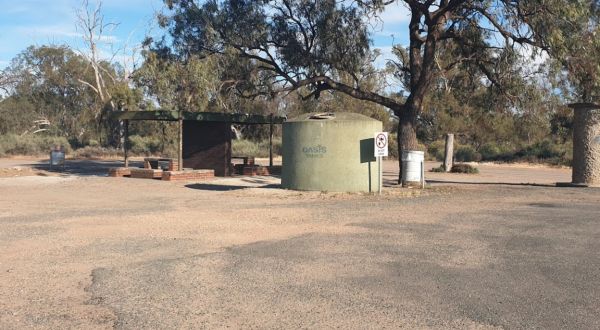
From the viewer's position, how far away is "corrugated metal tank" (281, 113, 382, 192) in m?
17.0

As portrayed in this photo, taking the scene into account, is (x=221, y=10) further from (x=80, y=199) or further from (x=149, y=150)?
(x=149, y=150)

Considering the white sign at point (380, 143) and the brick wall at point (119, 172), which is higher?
the white sign at point (380, 143)

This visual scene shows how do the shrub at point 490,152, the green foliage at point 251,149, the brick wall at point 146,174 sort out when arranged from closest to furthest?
the brick wall at point 146,174 → the shrub at point 490,152 → the green foliage at point 251,149

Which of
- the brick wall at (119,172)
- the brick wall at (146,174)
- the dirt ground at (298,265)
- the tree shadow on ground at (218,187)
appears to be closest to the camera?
the dirt ground at (298,265)

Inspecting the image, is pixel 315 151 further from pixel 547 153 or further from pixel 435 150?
pixel 435 150

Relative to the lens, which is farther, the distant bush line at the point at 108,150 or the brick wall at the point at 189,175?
the distant bush line at the point at 108,150

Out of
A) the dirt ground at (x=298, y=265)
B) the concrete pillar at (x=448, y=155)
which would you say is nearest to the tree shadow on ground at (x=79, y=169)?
the dirt ground at (x=298, y=265)

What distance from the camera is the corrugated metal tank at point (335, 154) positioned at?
55.8 feet

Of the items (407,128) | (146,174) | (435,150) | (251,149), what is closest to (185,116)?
(146,174)

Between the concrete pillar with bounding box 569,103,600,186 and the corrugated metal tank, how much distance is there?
736 centimetres

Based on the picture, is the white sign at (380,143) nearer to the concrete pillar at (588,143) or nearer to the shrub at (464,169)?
the concrete pillar at (588,143)

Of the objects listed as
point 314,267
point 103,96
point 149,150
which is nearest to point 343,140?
point 314,267

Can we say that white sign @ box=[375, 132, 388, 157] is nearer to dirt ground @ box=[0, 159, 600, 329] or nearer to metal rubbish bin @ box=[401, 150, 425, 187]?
dirt ground @ box=[0, 159, 600, 329]

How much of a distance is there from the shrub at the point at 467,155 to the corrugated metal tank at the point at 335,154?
3097 centimetres
